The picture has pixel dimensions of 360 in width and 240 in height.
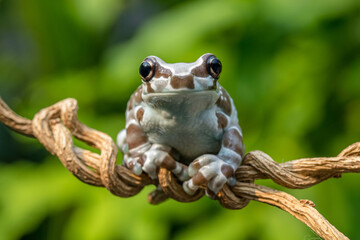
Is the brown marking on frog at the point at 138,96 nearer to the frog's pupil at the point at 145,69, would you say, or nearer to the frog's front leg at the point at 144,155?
the frog's front leg at the point at 144,155

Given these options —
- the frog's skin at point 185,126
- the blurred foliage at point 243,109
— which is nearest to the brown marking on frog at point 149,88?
the frog's skin at point 185,126

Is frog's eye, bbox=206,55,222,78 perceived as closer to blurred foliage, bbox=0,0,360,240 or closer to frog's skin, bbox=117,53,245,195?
frog's skin, bbox=117,53,245,195

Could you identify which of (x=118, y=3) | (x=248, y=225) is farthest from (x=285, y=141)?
(x=118, y=3)

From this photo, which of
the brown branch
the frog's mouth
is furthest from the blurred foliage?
the frog's mouth

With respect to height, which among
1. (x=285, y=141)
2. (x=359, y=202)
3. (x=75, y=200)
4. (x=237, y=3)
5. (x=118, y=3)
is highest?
(x=118, y=3)

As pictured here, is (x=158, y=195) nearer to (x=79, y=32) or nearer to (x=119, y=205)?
(x=119, y=205)

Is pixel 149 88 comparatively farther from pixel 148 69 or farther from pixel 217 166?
pixel 217 166
